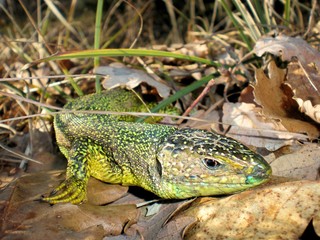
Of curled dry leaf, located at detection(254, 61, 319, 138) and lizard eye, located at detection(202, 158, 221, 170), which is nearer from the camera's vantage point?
lizard eye, located at detection(202, 158, 221, 170)

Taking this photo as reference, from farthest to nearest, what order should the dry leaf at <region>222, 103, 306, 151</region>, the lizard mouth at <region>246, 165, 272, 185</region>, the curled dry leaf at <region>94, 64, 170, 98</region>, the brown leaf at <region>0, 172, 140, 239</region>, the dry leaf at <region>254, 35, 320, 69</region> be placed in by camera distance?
the curled dry leaf at <region>94, 64, 170, 98</region>
the dry leaf at <region>254, 35, 320, 69</region>
the dry leaf at <region>222, 103, 306, 151</region>
the lizard mouth at <region>246, 165, 272, 185</region>
the brown leaf at <region>0, 172, 140, 239</region>

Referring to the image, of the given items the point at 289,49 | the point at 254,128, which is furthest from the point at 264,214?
the point at 289,49

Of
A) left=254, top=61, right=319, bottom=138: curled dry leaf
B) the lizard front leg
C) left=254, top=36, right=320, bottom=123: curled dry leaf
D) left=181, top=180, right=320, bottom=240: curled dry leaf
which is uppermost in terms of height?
left=254, top=36, right=320, bottom=123: curled dry leaf

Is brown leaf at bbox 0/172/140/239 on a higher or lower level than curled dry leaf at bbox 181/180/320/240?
lower

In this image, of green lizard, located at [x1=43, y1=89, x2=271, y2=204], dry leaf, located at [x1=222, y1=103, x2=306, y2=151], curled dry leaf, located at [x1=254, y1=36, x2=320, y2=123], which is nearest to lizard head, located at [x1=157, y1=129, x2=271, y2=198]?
green lizard, located at [x1=43, y1=89, x2=271, y2=204]

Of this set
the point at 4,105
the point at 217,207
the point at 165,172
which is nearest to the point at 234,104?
the point at 165,172

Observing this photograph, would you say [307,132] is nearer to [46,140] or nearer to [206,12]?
[46,140]

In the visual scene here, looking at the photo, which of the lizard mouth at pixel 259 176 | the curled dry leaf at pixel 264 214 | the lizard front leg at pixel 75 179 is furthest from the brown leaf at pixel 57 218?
the lizard mouth at pixel 259 176

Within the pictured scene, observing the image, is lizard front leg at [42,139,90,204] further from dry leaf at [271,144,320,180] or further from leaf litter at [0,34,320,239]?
dry leaf at [271,144,320,180]
